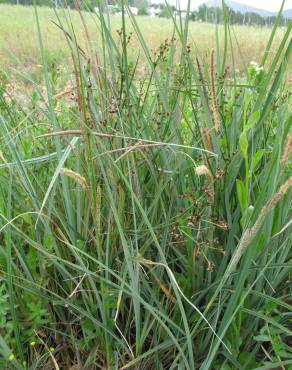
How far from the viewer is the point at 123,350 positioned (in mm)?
785

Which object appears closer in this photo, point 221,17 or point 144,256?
point 144,256

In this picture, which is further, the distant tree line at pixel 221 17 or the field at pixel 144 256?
the distant tree line at pixel 221 17

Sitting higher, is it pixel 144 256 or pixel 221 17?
pixel 221 17

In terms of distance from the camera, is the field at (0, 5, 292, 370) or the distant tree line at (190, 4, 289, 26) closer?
the field at (0, 5, 292, 370)

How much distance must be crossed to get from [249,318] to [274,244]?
0.44 feet

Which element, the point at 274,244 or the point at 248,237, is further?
the point at 274,244

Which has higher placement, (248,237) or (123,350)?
(248,237)

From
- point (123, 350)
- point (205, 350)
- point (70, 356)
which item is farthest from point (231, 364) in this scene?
point (70, 356)

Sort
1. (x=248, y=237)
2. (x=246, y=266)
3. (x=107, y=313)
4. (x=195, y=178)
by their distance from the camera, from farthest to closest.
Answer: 1. (x=195, y=178)
2. (x=107, y=313)
3. (x=246, y=266)
4. (x=248, y=237)

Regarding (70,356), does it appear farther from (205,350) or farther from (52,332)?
(205,350)

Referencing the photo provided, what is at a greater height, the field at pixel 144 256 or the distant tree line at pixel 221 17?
the distant tree line at pixel 221 17

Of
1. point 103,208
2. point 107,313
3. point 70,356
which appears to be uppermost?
point 103,208

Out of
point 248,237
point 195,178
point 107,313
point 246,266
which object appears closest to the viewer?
point 248,237

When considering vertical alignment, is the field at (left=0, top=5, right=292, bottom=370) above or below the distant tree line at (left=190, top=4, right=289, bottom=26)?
below
